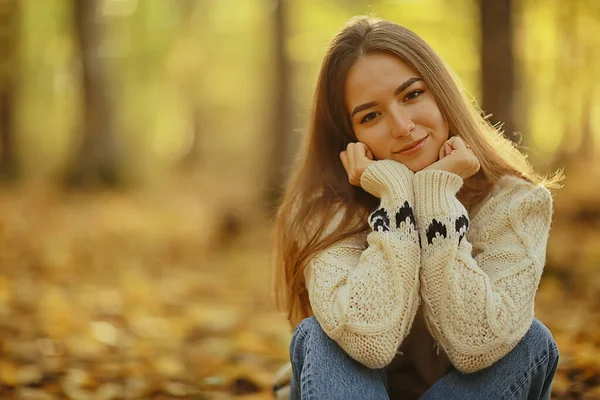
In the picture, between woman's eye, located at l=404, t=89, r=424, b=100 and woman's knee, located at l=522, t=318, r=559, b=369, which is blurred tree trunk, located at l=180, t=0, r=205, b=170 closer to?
woman's eye, located at l=404, t=89, r=424, b=100

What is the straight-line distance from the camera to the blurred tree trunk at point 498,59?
187 inches

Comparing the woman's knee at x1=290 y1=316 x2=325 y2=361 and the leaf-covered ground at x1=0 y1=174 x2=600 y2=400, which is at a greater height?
the leaf-covered ground at x1=0 y1=174 x2=600 y2=400

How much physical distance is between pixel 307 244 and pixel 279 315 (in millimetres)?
2420

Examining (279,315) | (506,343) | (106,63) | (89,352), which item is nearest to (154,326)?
(89,352)

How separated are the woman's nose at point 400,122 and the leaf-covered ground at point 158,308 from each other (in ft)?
4.88

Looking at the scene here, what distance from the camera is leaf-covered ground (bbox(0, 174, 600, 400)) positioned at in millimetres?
3312

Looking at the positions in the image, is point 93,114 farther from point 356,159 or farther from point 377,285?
point 377,285

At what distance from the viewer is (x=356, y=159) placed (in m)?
2.54

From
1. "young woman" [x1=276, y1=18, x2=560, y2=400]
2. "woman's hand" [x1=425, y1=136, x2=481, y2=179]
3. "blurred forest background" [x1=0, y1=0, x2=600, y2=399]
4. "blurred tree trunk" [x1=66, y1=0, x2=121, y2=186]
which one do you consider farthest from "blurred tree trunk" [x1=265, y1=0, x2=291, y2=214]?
"woman's hand" [x1=425, y1=136, x2=481, y2=179]

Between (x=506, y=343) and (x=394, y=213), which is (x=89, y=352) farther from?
(x=506, y=343)

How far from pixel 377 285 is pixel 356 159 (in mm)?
560

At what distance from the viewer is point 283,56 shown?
30.4 feet

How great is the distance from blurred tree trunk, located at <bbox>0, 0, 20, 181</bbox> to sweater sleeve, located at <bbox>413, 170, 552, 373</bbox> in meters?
12.7

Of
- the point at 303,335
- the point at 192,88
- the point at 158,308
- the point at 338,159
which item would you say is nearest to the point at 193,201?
the point at 158,308
